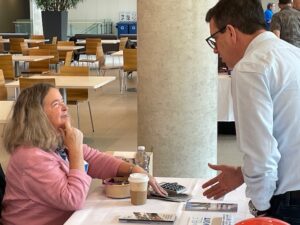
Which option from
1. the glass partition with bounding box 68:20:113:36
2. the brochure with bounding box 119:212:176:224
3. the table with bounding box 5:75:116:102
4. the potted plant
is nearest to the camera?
the brochure with bounding box 119:212:176:224

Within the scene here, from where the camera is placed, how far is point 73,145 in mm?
2340

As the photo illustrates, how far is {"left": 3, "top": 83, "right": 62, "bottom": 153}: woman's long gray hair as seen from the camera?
2.28 meters

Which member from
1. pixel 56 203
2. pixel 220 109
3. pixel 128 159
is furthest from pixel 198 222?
pixel 220 109

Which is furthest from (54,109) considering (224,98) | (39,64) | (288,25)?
(39,64)

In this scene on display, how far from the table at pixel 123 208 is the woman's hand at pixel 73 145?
163 millimetres

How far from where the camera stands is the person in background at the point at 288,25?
6.64 m

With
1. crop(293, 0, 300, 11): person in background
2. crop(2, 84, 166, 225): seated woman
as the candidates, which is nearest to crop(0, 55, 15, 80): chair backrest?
crop(293, 0, 300, 11): person in background

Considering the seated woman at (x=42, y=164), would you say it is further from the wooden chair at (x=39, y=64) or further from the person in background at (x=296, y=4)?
the wooden chair at (x=39, y=64)

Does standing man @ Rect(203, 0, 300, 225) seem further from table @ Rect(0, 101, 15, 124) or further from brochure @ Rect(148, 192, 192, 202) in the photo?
table @ Rect(0, 101, 15, 124)

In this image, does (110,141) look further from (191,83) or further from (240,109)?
(240,109)

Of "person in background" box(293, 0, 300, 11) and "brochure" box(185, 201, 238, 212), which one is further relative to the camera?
"person in background" box(293, 0, 300, 11)

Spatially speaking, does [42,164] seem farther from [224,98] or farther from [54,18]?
[54,18]

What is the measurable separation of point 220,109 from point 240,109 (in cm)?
481

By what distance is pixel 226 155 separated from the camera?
602 centimetres
